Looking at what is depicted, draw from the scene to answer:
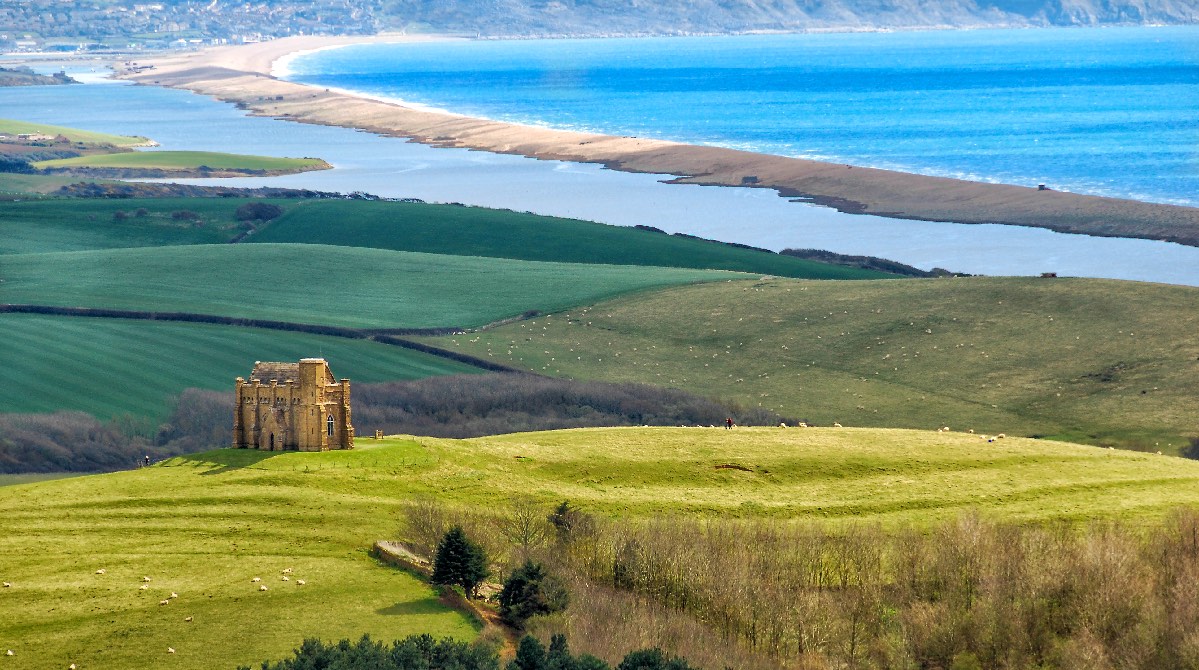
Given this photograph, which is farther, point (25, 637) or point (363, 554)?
point (363, 554)

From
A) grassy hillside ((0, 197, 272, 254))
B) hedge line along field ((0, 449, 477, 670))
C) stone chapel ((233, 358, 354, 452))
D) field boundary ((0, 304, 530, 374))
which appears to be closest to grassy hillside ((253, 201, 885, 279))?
grassy hillside ((0, 197, 272, 254))

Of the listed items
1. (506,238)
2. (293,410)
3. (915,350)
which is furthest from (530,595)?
(506,238)

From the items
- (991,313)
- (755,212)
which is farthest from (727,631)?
(755,212)

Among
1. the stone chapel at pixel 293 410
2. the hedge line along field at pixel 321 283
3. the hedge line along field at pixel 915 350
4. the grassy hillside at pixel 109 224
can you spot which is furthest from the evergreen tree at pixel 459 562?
the grassy hillside at pixel 109 224

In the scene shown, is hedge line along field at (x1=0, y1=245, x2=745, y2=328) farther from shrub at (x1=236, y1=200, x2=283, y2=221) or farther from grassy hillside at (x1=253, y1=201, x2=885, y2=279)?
shrub at (x1=236, y1=200, x2=283, y2=221)

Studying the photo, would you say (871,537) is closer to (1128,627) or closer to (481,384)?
(1128,627)

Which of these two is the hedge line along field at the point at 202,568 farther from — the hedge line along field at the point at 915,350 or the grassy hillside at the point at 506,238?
the grassy hillside at the point at 506,238
